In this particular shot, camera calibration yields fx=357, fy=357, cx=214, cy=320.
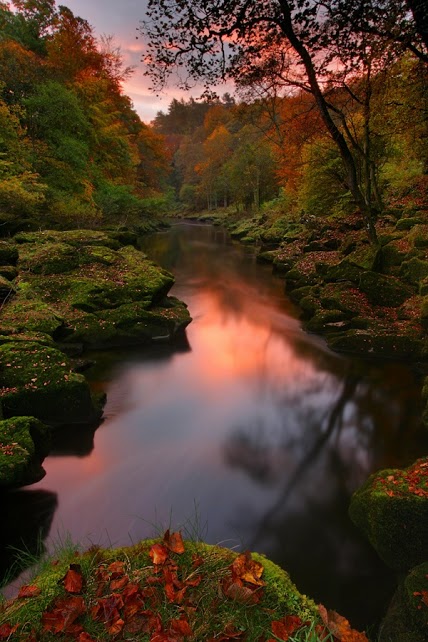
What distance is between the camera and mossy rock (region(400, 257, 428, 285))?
36.5 feet

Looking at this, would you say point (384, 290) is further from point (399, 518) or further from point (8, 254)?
point (8, 254)

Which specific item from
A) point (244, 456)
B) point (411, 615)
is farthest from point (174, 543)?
point (244, 456)

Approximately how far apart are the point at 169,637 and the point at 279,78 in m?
12.5

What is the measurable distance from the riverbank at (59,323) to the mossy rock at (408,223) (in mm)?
10358

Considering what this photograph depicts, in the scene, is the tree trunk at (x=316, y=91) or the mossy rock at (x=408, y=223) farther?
the mossy rock at (x=408, y=223)

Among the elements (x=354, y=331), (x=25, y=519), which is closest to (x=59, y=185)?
(x=354, y=331)

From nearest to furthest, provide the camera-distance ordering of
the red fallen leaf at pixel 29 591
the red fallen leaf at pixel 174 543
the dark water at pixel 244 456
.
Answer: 1. the red fallen leaf at pixel 29 591
2. the red fallen leaf at pixel 174 543
3. the dark water at pixel 244 456

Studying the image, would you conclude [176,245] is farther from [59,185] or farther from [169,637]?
[169,637]

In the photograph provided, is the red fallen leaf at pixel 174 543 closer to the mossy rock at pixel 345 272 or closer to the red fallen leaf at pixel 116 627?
the red fallen leaf at pixel 116 627

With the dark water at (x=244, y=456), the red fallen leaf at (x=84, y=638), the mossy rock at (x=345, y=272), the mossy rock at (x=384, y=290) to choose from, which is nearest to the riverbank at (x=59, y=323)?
the dark water at (x=244, y=456)

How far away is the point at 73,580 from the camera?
85.0 inches

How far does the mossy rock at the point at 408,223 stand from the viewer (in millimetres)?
14963

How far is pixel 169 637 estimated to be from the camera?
1.86 metres

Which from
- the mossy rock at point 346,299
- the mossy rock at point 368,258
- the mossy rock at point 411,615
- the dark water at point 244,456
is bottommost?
the dark water at point 244,456
